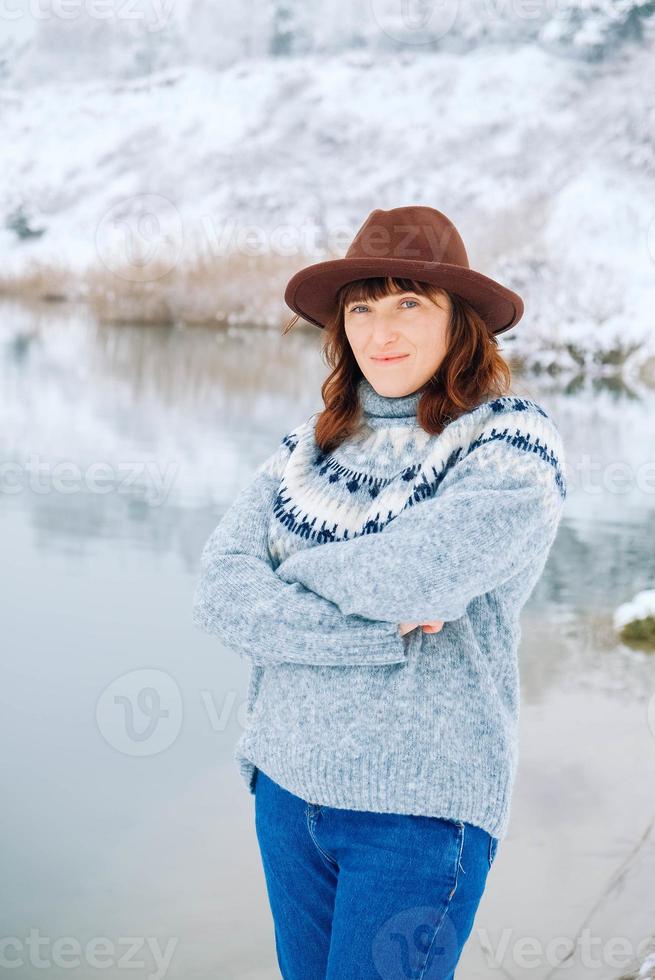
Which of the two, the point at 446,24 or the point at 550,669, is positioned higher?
the point at 446,24

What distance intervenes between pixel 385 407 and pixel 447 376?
0.08m

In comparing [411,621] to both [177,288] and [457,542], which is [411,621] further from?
[177,288]

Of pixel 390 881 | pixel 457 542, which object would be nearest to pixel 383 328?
pixel 457 542

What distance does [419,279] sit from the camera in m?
1.00

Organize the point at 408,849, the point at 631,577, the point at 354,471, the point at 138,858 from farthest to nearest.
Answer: the point at 631,577 → the point at 138,858 → the point at 354,471 → the point at 408,849

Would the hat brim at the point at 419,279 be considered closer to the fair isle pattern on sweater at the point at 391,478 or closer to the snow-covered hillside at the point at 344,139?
the fair isle pattern on sweater at the point at 391,478

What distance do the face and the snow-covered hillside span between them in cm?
333

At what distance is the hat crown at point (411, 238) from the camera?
3.34ft

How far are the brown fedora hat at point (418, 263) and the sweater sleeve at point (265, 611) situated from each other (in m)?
0.23

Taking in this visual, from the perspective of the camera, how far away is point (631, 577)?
3871 mm

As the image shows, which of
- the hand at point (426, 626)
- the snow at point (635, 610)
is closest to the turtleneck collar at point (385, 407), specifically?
the hand at point (426, 626)

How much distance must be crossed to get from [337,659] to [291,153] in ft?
13.1

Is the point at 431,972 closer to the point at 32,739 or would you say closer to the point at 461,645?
the point at 461,645

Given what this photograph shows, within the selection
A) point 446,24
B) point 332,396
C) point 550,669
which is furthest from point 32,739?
point 446,24
